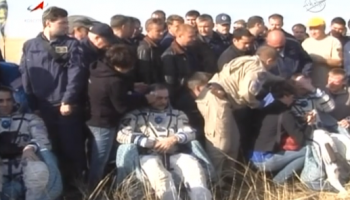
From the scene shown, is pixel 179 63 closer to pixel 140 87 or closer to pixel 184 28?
pixel 184 28

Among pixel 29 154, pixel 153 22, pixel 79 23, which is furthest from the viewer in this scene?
pixel 79 23

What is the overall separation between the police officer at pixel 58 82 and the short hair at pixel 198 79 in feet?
3.79

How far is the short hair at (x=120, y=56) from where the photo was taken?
6836mm

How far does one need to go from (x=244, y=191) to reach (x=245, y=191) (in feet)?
0.03

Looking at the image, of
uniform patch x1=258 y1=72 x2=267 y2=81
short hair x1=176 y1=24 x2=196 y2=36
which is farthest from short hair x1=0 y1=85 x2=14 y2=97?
uniform patch x1=258 y1=72 x2=267 y2=81

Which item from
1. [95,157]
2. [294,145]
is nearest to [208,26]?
[294,145]

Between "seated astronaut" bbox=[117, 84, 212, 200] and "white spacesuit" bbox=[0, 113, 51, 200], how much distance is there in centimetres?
82

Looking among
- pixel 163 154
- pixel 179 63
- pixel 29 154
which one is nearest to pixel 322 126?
pixel 179 63

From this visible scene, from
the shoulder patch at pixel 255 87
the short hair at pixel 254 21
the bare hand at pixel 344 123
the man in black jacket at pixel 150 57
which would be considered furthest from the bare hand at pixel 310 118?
the short hair at pixel 254 21

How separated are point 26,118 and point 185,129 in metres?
1.56

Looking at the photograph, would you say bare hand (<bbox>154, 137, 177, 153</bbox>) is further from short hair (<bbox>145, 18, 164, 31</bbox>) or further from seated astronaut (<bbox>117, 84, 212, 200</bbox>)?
short hair (<bbox>145, 18, 164, 31</bbox>)

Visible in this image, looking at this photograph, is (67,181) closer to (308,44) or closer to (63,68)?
(63,68)

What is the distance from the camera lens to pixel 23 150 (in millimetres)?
6504

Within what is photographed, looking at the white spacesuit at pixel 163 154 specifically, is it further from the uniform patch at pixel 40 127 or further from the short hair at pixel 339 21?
the short hair at pixel 339 21
